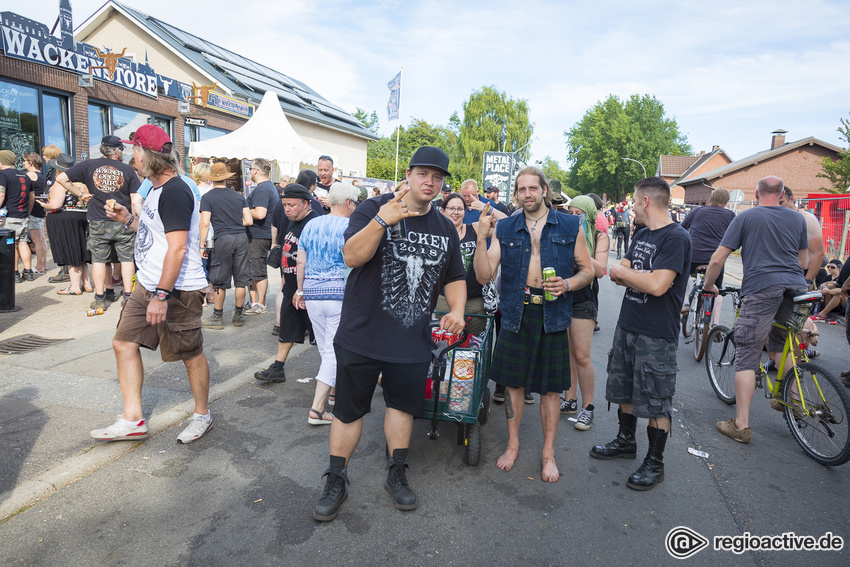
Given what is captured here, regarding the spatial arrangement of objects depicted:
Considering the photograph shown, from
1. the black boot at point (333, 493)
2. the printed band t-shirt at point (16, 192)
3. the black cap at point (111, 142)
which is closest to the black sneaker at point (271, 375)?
the black boot at point (333, 493)

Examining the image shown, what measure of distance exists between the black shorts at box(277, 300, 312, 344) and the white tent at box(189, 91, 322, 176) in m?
8.40

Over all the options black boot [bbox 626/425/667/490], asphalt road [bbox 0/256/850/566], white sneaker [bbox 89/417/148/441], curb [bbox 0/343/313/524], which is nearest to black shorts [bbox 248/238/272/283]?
asphalt road [bbox 0/256/850/566]

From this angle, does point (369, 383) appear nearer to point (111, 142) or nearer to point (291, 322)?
point (291, 322)

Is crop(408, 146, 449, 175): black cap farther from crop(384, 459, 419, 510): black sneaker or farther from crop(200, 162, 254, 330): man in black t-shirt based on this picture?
crop(200, 162, 254, 330): man in black t-shirt

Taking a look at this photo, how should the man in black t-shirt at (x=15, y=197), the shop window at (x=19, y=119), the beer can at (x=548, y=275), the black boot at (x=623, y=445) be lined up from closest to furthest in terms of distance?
the beer can at (x=548, y=275)
the black boot at (x=623, y=445)
the man in black t-shirt at (x=15, y=197)
the shop window at (x=19, y=119)

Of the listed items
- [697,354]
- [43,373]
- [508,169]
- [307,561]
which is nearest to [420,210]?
[307,561]

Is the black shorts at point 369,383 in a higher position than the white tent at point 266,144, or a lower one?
lower

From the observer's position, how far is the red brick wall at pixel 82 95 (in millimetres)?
11646

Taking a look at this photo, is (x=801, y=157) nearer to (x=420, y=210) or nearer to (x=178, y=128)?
(x=178, y=128)

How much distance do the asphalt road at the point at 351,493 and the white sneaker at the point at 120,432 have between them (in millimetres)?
71

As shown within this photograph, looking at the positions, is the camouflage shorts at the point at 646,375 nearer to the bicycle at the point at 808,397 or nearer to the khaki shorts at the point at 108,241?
the bicycle at the point at 808,397

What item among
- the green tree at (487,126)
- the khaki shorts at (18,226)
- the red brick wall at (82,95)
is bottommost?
the khaki shorts at (18,226)

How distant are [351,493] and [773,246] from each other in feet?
13.1

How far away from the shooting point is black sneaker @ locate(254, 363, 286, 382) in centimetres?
509
